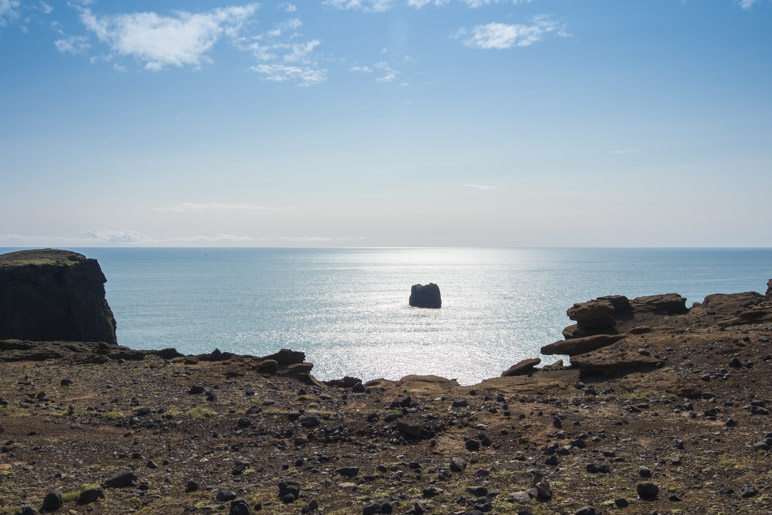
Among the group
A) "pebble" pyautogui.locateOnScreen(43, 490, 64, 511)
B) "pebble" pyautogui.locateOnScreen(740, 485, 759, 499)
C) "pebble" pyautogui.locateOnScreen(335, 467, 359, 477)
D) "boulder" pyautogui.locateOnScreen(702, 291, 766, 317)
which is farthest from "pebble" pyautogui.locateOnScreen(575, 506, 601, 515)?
"boulder" pyautogui.locateOnScreen(702, 291, 766, 317)

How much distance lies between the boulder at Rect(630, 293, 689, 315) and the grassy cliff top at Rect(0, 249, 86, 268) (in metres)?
76.8

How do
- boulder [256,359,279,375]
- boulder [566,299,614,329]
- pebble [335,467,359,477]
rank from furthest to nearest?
boulder [566,299,614,329]
boulder [256,359,279,375]
pebble [335,467,359,477]

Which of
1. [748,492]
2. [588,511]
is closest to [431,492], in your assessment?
[588,511]

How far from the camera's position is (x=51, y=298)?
69.4 metres

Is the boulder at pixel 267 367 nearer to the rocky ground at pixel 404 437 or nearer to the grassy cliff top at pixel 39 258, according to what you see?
the rocky ground at pixel 404 437

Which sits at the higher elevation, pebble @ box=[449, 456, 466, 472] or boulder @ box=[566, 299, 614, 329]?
boulder @ box=[566, 299, 614, 329]

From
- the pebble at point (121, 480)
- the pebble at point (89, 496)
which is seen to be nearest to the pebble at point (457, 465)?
the pebble at point (121, 480)

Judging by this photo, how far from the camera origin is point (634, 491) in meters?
10.9

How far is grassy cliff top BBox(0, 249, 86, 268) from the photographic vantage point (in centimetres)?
6869

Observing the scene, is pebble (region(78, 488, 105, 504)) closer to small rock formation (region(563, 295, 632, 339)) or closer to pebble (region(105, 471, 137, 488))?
pebble (region(105, 471, 137, 488))

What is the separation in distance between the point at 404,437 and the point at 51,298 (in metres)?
72.5

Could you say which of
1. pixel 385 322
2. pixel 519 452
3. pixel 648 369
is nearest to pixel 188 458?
pixel 519 452

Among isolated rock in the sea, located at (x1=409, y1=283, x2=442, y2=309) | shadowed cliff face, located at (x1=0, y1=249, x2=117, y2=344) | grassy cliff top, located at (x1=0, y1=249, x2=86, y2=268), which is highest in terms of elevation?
grassy cliff top, located at (x1=0, y1=249, x2=86, y2=268)

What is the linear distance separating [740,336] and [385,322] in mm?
119653
